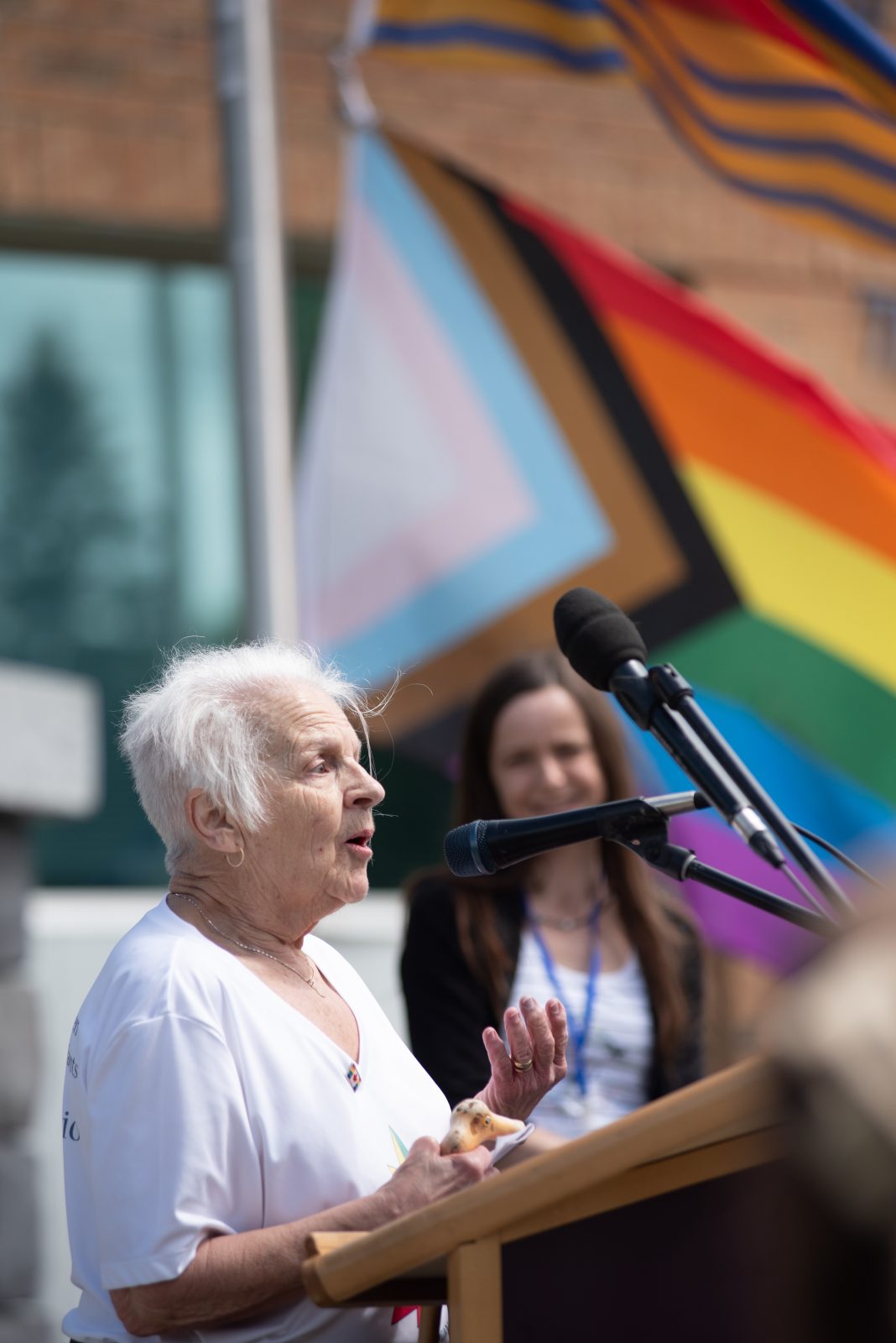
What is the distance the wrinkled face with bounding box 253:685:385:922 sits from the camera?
7.94 feet

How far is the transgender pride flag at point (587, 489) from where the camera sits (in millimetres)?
4867

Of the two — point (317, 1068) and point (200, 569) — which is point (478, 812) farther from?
point (200, 569)

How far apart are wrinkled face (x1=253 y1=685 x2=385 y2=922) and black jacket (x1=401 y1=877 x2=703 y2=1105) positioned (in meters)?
0.70

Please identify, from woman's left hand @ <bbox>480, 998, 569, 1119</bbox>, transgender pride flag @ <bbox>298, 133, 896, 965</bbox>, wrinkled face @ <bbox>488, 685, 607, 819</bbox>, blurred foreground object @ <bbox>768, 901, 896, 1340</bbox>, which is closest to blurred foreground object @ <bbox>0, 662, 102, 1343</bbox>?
transgender pride flag @ <bbox>298, 133, 896, 965</bbox>

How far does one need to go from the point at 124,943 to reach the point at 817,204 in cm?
362

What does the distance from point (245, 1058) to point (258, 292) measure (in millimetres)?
2820

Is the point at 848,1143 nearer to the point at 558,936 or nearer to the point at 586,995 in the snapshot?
the point at 586,995

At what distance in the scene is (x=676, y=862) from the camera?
1.97m

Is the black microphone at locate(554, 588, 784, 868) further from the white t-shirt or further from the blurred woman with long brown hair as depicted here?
the blurred woman with long brown hair

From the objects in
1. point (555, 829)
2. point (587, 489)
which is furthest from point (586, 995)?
point (587, 489)

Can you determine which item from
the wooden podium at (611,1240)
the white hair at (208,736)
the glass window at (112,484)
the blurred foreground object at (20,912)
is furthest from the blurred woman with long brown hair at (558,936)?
the glass window at (112,484)

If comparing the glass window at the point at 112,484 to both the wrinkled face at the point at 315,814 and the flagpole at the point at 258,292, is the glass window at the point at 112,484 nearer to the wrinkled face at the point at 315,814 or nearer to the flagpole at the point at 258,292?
the flagpole at the point at 258,292

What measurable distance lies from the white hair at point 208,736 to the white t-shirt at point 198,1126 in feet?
0.62

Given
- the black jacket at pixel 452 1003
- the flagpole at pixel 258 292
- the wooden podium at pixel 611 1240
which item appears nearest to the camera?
the wooden podium at pixel 611 1240
